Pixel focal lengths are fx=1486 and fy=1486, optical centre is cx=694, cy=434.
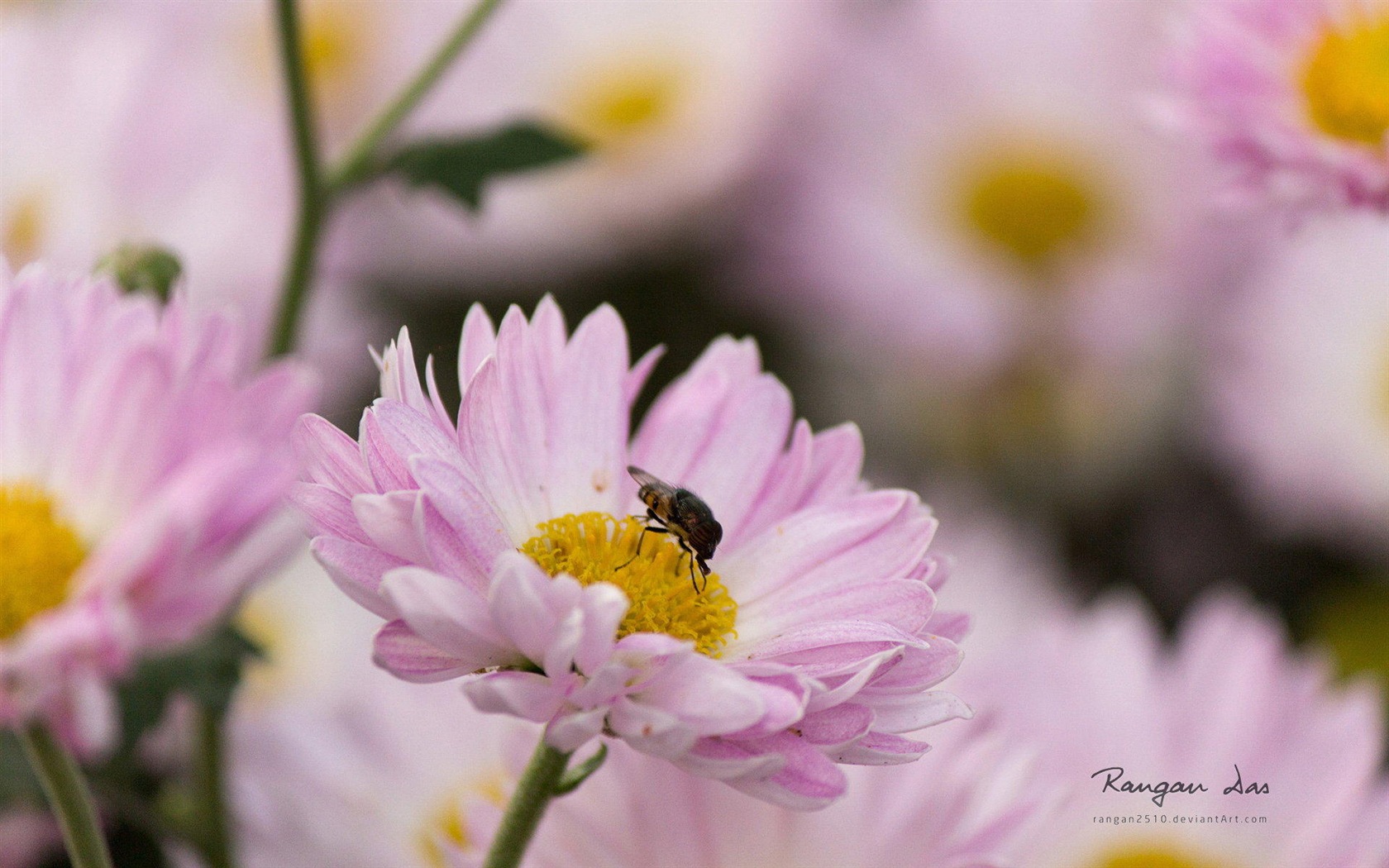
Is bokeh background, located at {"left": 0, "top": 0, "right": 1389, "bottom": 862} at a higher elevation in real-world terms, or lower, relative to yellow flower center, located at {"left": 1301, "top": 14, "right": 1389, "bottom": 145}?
higher

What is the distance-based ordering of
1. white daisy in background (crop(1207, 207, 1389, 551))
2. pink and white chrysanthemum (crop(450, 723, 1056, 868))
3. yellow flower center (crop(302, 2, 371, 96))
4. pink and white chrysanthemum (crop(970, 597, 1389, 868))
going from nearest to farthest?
pink and white chrysanthemum (crop(450, 723, 1056, 868)), pink and white chrysanthemum (crop(970, 597, 1389, 868)), white daisy in background (crop(1207, 207, 1389, 551)), yellow flower center (crop(302, 2, 371, 96))

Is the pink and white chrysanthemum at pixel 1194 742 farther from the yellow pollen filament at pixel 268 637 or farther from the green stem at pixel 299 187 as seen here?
the yellow pollen filament at pixel 268 637

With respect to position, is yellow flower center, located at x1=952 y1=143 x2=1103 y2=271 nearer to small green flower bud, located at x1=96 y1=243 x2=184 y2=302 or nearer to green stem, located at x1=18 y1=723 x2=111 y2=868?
small green flower bud, located at x1=96 y1=243 x2=184 y2=302

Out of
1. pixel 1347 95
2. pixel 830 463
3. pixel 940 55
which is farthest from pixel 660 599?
pixel 940 55

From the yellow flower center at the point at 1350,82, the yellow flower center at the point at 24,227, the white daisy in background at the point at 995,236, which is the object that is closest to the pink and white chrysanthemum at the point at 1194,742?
the yellow flower center at the point at 1350,82

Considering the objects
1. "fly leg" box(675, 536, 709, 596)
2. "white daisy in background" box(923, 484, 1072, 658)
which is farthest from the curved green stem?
"white daisy in background" box(923, 484, 1072, 658)

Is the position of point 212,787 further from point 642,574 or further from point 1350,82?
point 1350,82
